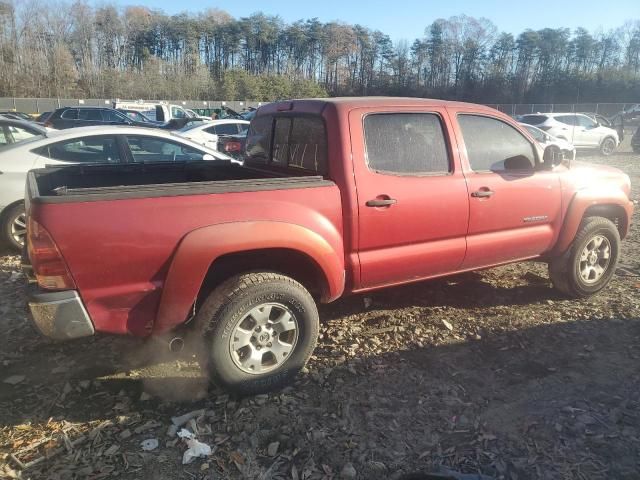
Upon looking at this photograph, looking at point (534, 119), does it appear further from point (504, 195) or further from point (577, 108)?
point (577, 108)

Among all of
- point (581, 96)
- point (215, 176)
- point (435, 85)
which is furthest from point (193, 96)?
point (215, 176)

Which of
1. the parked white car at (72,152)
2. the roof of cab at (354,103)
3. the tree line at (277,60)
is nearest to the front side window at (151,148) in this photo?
the parked white car at (72,152)

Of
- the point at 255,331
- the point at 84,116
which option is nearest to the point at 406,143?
the point at 255,331

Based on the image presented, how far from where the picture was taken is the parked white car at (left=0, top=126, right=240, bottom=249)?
20.2 feet

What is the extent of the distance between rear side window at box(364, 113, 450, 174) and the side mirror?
108 centimetres

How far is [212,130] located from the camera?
16281mm

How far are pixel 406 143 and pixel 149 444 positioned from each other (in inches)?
107

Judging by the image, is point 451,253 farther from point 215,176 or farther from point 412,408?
point 215,176

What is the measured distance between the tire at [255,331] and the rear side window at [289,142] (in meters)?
0.98

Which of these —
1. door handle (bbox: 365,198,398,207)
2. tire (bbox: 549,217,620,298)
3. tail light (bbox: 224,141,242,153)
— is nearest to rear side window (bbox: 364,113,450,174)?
door handle (bbox: 365,198,398,207)

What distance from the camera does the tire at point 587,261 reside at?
4754 millimetres

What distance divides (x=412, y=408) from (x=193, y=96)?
72597mm

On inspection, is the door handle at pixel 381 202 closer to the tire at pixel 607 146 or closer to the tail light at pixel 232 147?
the tail light at pixel 232 147

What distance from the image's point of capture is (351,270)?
11.9 feet
